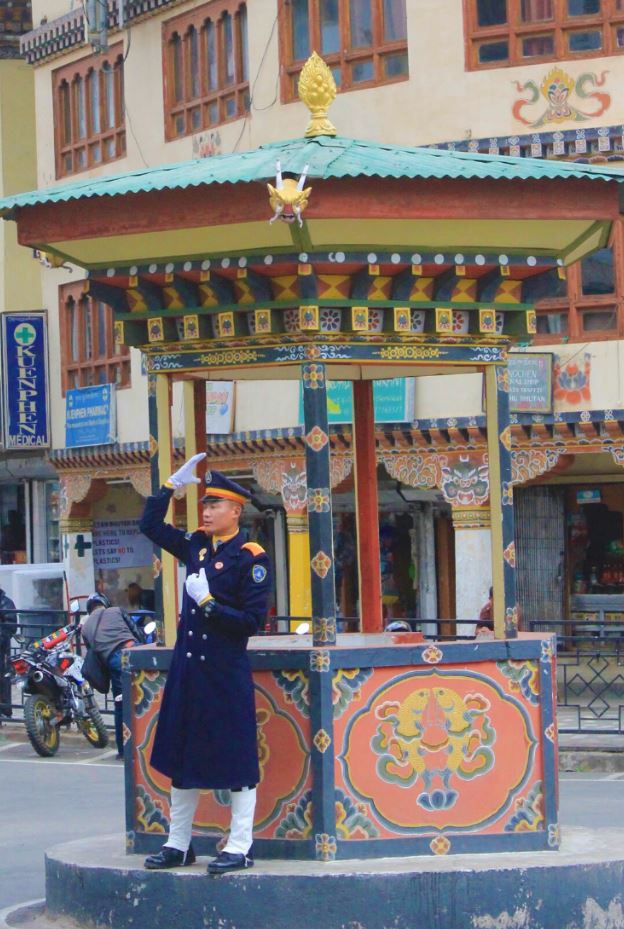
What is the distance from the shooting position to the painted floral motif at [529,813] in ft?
27.7

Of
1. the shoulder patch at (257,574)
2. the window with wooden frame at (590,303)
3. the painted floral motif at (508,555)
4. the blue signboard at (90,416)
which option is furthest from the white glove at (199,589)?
the blue signboard at (90,416)

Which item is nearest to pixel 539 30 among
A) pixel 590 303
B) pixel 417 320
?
pixel 590 303

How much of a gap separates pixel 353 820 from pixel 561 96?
557 inches

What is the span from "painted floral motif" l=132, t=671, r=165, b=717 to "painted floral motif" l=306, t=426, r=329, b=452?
129 centimetres

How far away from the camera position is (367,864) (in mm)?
8078

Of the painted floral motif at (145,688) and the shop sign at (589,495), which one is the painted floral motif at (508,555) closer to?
the painted floral motif at (145,688)

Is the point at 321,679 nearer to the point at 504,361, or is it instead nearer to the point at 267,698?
the point at 267,698

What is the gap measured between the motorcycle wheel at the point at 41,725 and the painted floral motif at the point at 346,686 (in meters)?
9.15

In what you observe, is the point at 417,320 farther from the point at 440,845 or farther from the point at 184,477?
the point at 440,845

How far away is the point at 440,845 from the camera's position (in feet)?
27.1

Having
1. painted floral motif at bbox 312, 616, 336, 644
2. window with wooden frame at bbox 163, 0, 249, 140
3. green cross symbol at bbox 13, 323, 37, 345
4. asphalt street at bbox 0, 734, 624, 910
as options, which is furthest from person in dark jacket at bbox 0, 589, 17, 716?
painted floral motif at bbox 312, 616, 336, 644

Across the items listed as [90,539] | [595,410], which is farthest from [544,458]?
[90,539]

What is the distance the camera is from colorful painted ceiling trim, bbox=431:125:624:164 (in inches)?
814

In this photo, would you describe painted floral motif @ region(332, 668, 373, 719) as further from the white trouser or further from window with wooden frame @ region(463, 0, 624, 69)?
window with wooden frame @ region(463, 0, 624, 69)
